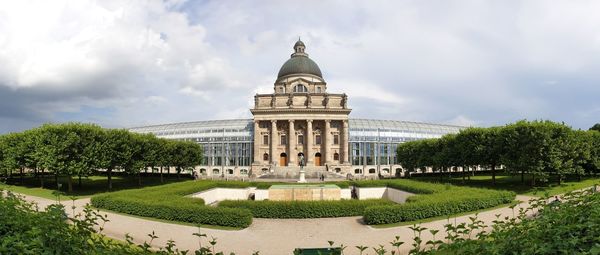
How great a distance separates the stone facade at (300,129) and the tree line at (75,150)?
104 feet

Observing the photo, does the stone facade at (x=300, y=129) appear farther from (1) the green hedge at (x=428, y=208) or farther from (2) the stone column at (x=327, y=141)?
(1) the green hedge at (x=428, y=208)

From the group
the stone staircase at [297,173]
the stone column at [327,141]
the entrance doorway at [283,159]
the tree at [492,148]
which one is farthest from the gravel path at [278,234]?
the entrance doorway at [283,159]

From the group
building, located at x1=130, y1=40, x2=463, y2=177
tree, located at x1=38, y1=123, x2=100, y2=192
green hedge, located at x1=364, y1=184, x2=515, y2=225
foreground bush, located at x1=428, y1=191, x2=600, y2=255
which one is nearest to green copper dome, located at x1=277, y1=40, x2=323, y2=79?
building, located at x1=130, y1=40, x2=463, y2=177

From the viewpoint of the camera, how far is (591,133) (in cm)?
4766

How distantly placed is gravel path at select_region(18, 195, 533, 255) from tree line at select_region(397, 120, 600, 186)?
53.4ft

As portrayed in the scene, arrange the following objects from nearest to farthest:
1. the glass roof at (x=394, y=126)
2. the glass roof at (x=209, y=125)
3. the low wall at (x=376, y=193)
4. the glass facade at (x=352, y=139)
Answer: the low wall at (x=376, y=193)
the glass facade at (x=352, y=139)
the glass roof at (x=394, y=126)
the glass roof at (x=209, y=125)

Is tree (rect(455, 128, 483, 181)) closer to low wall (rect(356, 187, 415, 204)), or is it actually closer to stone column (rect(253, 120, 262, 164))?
low wall (rect(356, 187, 415, 204))

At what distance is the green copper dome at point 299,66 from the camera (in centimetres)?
9218

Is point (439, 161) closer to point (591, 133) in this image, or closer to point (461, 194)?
point (591, 133)

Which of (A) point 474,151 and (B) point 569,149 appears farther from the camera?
(A) point 474,151

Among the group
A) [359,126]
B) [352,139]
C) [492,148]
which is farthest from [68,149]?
[359,126]

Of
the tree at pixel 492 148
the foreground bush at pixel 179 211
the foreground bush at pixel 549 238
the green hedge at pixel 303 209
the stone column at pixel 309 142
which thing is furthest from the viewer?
the stone column at pixel 309 142

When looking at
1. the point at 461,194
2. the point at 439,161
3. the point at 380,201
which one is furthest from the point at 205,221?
the point at 439,161

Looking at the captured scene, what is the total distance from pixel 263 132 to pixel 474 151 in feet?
157
